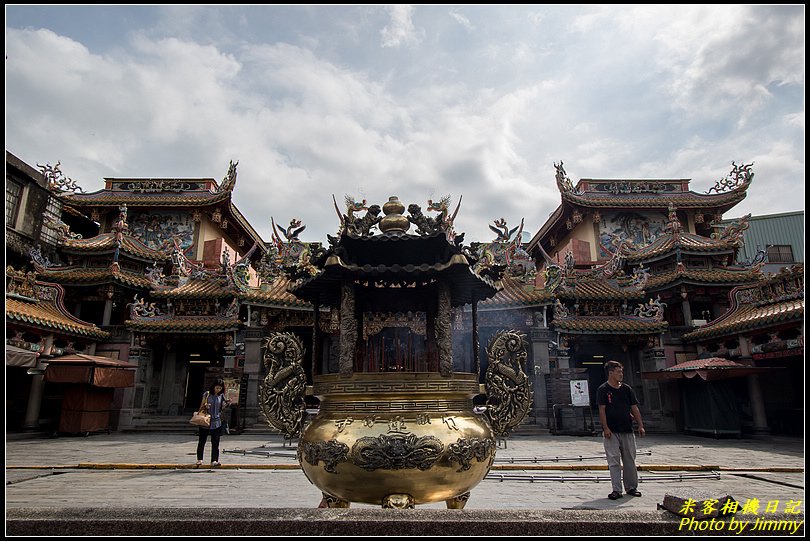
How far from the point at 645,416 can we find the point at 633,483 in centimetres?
1183

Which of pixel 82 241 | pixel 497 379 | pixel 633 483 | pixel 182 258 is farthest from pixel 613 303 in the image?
pixel 82 241

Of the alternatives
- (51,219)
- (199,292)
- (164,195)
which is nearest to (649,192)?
(199,292)

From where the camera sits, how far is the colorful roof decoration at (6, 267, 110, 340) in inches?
520

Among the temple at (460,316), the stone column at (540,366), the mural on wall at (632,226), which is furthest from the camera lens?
the mural on wall at (632,226)

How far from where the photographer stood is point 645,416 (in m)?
15.7

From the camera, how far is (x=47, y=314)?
47.9 feet

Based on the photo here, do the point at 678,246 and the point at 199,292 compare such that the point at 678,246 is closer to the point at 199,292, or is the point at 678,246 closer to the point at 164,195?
the point at 199,292

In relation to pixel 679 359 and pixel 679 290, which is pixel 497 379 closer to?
pixel 679 359

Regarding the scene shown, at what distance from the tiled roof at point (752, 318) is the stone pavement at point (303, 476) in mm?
3236

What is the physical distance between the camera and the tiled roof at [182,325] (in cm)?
1555

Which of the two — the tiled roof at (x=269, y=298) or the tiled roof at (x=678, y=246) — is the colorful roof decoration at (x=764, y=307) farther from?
the tiled roof at (x=269, y=298)

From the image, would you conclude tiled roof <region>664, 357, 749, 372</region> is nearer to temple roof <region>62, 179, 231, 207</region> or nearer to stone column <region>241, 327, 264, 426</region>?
stone column <region>241, 327, 264, 426</region>

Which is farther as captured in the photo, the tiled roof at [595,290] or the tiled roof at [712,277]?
the tiled roof at [712,277]

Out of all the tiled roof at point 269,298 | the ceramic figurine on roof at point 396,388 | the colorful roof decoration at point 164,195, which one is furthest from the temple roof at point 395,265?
the colorful roof decoration at point 164,195
